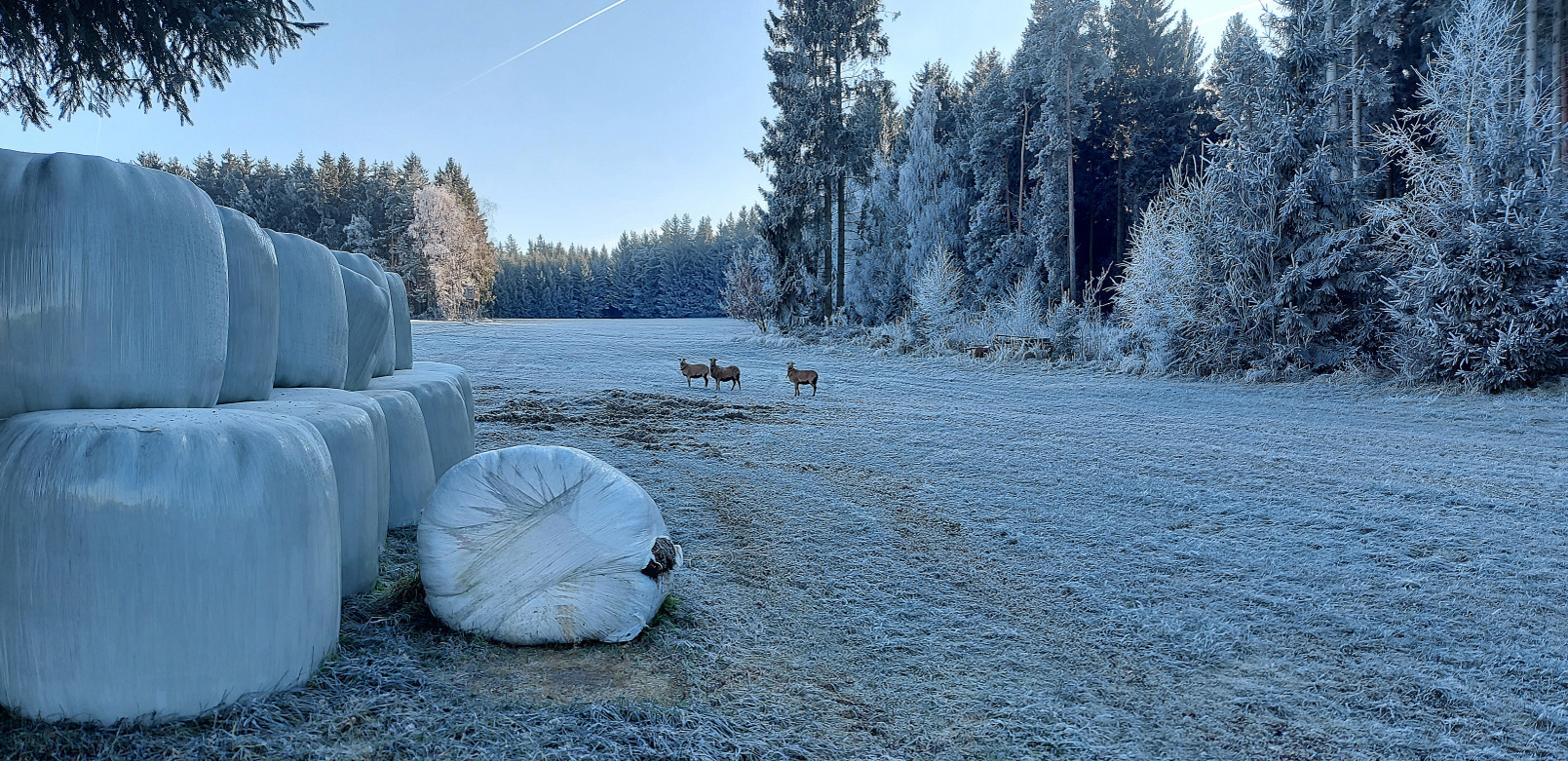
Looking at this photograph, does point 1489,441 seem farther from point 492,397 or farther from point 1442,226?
point 492,397

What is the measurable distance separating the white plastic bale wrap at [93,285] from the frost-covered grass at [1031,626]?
732 mm

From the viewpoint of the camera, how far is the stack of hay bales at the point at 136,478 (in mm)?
1534

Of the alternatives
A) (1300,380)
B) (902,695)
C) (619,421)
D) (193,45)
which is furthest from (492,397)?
(1300,380)

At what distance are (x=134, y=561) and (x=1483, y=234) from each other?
12326 mm

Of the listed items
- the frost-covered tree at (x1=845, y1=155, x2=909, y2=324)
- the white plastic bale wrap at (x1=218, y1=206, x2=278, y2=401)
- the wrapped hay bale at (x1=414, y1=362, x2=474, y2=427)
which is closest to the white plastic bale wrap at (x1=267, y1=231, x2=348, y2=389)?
the white plastic bale wrap at (x1=218, y1=206, x2=278, y2=401)

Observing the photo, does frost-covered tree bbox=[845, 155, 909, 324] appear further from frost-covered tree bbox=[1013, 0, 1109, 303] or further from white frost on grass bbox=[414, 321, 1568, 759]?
white frost on grass bbox=[414, 321, 1568, 759]

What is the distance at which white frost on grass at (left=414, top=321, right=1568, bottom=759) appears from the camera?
188cm

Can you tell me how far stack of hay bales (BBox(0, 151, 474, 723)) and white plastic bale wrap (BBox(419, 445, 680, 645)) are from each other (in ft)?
1.02

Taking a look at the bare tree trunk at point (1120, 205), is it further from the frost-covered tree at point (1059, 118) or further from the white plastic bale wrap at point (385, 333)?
A: the white plastic bale wrap at point (385, 333)

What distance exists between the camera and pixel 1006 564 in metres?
3.09

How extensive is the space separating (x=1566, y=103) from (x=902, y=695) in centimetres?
Answer: 1862

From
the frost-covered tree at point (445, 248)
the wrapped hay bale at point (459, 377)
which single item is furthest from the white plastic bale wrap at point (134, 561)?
the frost-covered tree at point (445, 248)

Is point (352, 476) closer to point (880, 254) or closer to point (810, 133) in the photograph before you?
point (810, 133)

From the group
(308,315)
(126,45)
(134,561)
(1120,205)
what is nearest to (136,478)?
(134,561)
